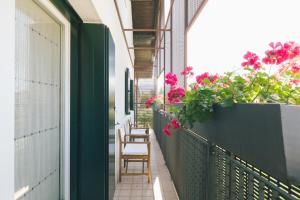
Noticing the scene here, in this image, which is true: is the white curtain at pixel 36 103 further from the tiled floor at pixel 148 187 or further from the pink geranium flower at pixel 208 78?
the tiled floor at pixel 148 187

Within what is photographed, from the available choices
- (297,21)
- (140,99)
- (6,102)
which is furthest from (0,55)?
(140,99)

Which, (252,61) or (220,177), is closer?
(252,61)

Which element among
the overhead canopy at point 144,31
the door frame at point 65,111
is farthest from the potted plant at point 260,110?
the overhead canopy at point 144,31

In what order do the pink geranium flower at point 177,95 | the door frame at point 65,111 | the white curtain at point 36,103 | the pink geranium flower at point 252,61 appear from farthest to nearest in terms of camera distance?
1. the door frame at point 65,111
2. the pink geranium flower at point 177,95
3. the white curtain at point 36,103
4. the pink geranium flower at point 252,61

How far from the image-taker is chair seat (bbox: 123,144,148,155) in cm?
349

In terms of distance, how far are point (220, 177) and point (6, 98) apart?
3.77ft

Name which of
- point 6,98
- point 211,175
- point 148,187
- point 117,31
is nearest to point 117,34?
point 117,31

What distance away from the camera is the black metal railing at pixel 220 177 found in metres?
0.83

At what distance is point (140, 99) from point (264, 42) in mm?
9839

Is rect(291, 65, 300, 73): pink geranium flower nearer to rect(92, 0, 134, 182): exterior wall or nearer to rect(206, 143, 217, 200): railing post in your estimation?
rect(206, 143, 217, 200): railing post

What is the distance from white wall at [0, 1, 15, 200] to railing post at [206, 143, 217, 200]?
3.56 feet

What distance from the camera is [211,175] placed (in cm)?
151

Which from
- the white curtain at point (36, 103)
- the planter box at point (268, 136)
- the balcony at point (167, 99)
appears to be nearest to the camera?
the planter box at point (268, 136)

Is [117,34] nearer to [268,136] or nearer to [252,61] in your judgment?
[252,61]
